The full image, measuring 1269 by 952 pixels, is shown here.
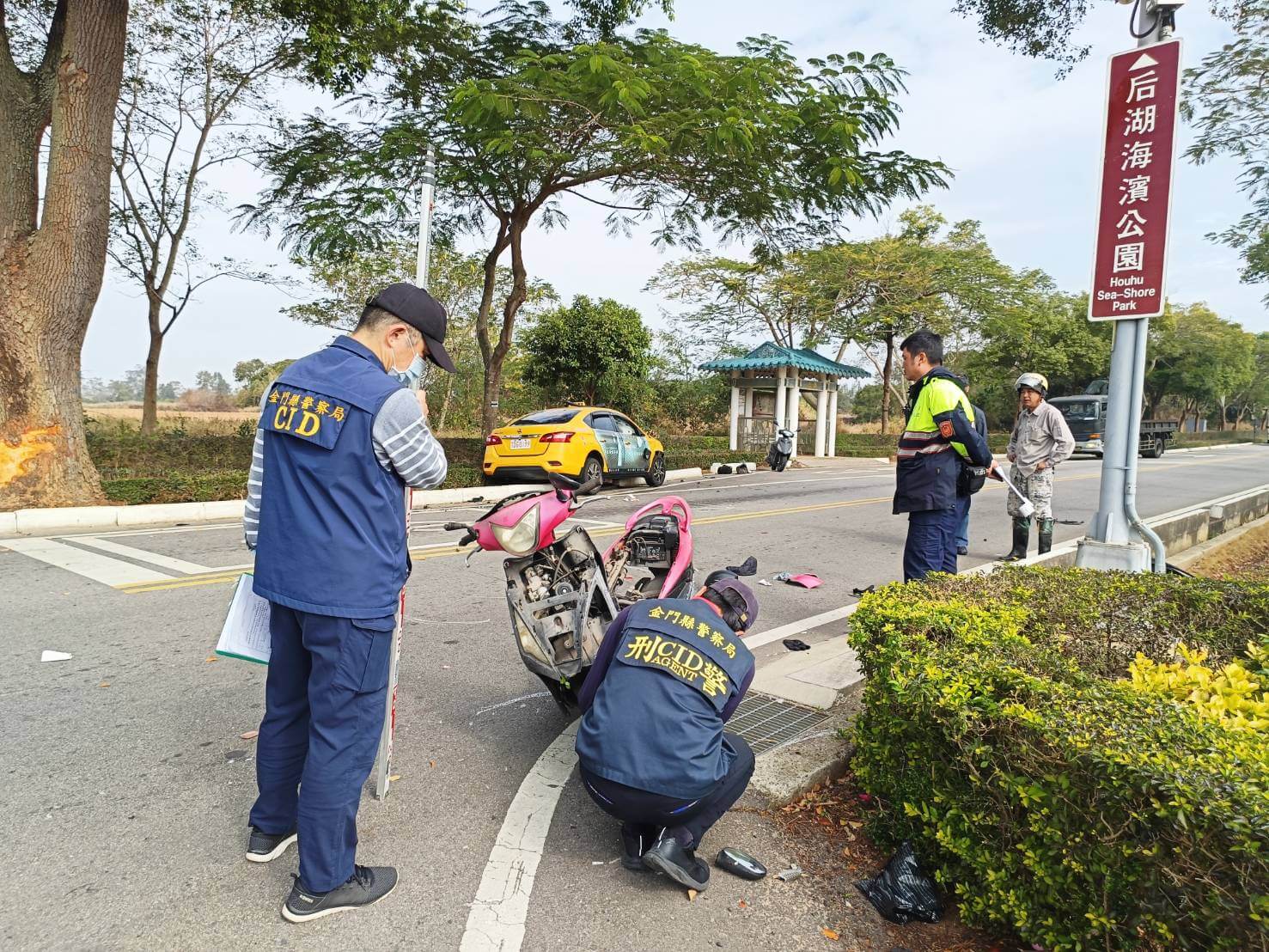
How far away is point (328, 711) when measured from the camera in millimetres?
2268

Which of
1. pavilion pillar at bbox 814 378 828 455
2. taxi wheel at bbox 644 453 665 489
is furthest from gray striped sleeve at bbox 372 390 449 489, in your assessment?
pavilion pillar at bbox 814 378 828 455

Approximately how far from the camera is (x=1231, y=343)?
147ft

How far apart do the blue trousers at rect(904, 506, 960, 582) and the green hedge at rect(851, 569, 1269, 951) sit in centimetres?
175

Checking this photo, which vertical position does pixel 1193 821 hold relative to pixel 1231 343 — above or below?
below

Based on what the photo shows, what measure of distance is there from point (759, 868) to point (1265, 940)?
1.40 metres

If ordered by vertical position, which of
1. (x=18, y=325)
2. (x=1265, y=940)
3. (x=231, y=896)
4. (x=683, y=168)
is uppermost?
(x=683, y=168)

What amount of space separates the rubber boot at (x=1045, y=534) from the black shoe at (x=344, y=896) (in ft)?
24.3

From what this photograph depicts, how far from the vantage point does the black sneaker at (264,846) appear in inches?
101

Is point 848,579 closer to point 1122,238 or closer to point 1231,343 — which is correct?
point 1122,238

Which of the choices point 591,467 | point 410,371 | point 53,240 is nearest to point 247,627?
point 410,371

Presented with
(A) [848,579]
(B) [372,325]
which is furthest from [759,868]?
(A) [848,579]

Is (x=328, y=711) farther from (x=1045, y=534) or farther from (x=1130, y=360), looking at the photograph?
(x=1045, y=534)

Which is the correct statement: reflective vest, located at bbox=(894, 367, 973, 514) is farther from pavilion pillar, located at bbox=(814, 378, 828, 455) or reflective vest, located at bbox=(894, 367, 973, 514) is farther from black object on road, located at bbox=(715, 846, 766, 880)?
pavilion pillar, located at bbox=(814, 378, 828, 455)

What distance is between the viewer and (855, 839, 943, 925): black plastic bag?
241 cm
